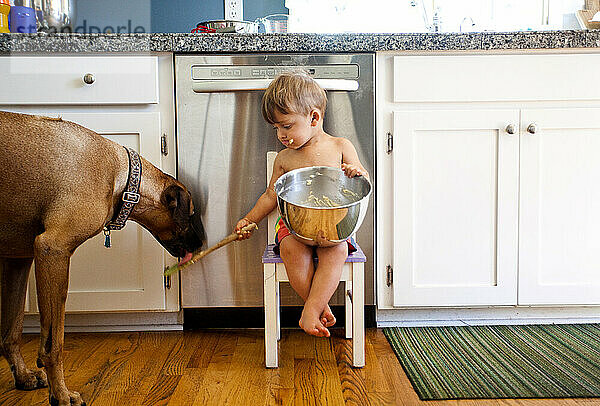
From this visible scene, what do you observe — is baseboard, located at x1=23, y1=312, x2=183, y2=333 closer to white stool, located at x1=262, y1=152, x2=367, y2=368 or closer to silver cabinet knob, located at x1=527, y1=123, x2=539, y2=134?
white stool, located at x1=262, y1=152, x2=367, y2=368

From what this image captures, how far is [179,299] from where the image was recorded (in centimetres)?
Answer: 199

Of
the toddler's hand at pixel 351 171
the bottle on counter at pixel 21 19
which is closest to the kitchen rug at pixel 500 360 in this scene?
the toddler's hand at pixel 351 171

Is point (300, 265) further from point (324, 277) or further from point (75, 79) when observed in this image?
point (75, 79)

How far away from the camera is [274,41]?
1887mm

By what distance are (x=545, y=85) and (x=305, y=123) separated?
77cm

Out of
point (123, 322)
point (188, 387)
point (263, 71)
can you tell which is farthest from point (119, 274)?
point (263, 71)

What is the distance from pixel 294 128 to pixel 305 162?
12 cm

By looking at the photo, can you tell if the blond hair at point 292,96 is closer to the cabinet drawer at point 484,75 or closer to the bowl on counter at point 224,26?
the cabinet drawer at point 484,75

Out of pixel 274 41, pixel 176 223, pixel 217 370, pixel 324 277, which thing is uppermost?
pixel 274 41

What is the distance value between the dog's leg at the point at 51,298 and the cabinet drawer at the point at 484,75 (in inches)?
42.1

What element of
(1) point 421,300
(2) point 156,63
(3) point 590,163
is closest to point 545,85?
(3) point 590,163

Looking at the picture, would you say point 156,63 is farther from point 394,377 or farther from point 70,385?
point 394,377

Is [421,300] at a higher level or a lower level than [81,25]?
lower

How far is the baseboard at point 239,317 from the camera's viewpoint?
2.04 metres
